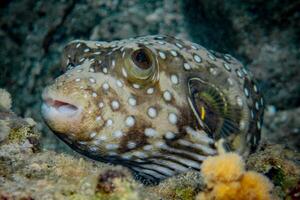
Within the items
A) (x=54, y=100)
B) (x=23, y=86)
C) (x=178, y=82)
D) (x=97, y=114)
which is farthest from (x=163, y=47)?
(x=23, y=86)

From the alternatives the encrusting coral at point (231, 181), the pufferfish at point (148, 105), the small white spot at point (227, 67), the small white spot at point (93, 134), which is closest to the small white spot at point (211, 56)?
the pufferfish at point (148, 105)

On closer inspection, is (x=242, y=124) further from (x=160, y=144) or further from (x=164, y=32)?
(x=164, y=32)

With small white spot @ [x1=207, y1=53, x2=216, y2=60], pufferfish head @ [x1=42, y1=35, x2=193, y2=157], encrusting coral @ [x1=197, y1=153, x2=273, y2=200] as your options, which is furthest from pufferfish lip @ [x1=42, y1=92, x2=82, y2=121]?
small white spot @ [x1=207, y1=53, x2=216, y2=60]

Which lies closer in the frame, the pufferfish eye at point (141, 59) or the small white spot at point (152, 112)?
the pufferfish eye at point (141, 59)

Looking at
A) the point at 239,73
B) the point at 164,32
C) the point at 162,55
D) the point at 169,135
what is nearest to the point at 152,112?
the point at 169,135

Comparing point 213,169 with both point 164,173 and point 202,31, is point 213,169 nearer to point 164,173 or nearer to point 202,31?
point 164,173

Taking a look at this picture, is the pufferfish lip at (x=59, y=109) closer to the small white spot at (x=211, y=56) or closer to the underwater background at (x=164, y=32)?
the small white spot at (x=211, y=56)
